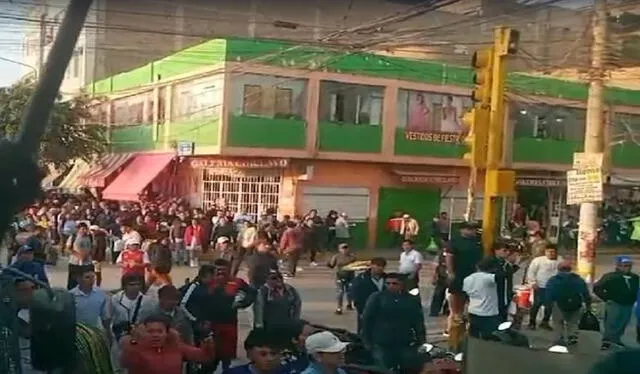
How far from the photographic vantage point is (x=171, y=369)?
550 centimetres

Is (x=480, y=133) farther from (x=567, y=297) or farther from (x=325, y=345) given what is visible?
(x=325, y=345)

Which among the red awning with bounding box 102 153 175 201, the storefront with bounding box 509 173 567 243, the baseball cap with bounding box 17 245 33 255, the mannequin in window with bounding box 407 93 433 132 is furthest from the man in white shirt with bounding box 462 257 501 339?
the storefront with bounding box 509 173 567 243

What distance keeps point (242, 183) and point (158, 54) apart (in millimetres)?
13191

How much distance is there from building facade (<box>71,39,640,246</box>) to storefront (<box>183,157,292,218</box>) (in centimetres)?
5

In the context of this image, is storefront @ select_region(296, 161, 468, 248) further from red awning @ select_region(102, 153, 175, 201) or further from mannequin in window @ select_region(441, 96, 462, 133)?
red awning @ select_region(102, 153, 175, 201)

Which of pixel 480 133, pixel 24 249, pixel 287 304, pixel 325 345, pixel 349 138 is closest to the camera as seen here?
→ pixel 325 345

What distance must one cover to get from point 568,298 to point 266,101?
17.5m

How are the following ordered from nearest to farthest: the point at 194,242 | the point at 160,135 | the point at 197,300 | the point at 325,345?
the point at 325,345 < the point at 197,300 < the point at 194,242 < the point at 160,135

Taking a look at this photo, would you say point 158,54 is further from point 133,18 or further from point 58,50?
point 58,50

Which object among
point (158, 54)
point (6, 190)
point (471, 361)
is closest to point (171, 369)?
point (471, 361)

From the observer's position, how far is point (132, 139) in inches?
1350

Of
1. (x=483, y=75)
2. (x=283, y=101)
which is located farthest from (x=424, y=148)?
(x=483, y=75)

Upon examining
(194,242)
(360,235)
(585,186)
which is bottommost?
(360,235)

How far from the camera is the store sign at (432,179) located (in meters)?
29.9
